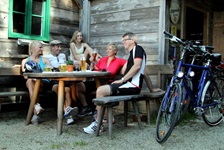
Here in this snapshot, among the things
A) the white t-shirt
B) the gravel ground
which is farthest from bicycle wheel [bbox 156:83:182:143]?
the white t-shirt

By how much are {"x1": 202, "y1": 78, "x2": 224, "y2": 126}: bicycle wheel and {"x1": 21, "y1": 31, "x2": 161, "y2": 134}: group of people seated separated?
2.74 ft

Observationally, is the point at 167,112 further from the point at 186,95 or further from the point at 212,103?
the point at 212,103

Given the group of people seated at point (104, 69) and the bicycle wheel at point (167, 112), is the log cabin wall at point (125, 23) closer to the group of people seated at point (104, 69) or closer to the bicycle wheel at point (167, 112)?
the group of people seated at point (104, 69)

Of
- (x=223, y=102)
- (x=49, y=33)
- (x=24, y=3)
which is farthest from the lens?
(x=49, y=33)

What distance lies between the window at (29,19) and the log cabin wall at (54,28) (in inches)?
4.5

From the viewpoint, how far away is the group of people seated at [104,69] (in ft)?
13.1

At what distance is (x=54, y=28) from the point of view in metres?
6.32

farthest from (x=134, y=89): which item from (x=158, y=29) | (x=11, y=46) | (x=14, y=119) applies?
(x=11, y=46)

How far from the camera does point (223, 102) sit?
449 centimetres

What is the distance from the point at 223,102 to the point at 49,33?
3.83 metres

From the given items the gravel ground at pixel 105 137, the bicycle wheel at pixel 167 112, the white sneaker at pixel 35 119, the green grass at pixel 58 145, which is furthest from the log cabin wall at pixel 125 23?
the green grass at pixel 58 145

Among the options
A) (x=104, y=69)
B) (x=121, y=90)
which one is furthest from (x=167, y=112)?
(x=104, y=69)

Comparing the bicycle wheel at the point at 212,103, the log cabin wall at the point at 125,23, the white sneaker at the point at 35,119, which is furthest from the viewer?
the log cabin wall at the point at 125,23

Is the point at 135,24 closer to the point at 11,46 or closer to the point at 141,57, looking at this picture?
the point at 141,57
